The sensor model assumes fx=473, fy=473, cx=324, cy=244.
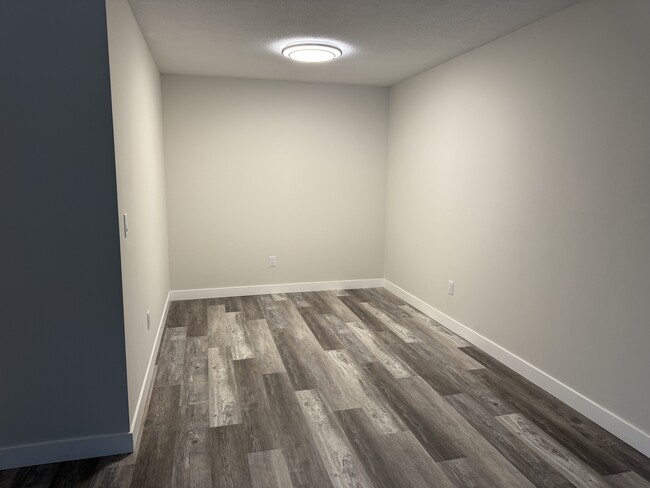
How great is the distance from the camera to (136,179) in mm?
2691

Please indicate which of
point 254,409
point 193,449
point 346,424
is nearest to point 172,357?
point 254,409

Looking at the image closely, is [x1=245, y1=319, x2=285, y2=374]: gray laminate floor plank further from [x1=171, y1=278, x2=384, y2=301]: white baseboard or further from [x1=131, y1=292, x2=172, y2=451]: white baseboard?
[x1=171, y1=278, x2=384, y2=301]: white baseboard

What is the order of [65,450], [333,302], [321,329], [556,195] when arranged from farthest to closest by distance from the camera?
[333,302] < [321,329] < [556,195] < [65,450]

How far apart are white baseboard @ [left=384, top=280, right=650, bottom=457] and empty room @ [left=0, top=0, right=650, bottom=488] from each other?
0.02m

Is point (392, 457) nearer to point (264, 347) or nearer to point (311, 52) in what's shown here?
point (264, 347)

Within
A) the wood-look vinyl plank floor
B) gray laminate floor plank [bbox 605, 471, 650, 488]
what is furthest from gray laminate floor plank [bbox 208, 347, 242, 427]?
gray laminate floor plank [bbox 605, 471, 650, 488]

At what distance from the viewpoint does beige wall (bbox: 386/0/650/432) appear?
2.29 metres

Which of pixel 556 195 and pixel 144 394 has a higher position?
pixel 556 195

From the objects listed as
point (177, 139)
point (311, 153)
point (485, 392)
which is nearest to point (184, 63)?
point (177, 139)

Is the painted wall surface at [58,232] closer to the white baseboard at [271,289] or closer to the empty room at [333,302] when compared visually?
the empty room at [333,302]

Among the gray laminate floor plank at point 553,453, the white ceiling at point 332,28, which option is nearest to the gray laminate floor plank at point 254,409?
the gray laminate floor plank at point 553,453

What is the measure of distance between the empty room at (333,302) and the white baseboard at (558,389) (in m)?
0.02

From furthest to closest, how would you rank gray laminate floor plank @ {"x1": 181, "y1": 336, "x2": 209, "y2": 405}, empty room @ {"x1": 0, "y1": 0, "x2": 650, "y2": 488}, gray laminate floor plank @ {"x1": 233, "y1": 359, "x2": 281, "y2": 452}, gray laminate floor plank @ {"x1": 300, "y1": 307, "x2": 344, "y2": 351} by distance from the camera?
1. gray laminate floor plank @ {"x1": 300, "y1": 307, "x2": 344, "y2": 351}
2. gray laminate floor plank @ {"x1": 181, "y1": 336, "x2": 209, "y2": 405}
3. gray laminate floor plank @ {"x1": 233, "y1": 359, "x2": 281, "y2": 452}
4. empty room @ {"x1": 0, "y1": 0, "x2": 650, "y2": 488}

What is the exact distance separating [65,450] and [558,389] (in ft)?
8.62
